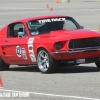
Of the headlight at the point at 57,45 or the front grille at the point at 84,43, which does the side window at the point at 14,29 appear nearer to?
the headlight at the point at 57,45

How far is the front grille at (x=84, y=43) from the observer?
13984 millimetres

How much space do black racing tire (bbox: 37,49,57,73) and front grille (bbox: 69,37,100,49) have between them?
59 cm

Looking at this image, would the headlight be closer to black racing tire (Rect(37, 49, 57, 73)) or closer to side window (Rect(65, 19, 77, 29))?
black racing tire (Rect(37, 49, 57, 73))

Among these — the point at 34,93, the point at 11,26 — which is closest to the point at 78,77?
the point at 34,93

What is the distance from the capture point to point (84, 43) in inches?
558

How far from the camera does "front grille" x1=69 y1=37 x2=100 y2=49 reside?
45.9 feet

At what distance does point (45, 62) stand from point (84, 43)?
3.55 feet

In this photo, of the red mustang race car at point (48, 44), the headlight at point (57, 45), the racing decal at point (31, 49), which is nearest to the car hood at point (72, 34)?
the red mustang race car at point (48, 44)

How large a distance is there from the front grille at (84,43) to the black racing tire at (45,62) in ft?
1.95

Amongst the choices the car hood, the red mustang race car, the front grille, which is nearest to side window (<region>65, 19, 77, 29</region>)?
the red mustang race car

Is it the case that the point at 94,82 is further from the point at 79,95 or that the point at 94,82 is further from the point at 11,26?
the point at 11,26

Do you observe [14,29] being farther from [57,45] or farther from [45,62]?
[57,45]

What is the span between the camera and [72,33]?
14.4m

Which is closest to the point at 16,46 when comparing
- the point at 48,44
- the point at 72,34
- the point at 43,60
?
the point at 43,60
